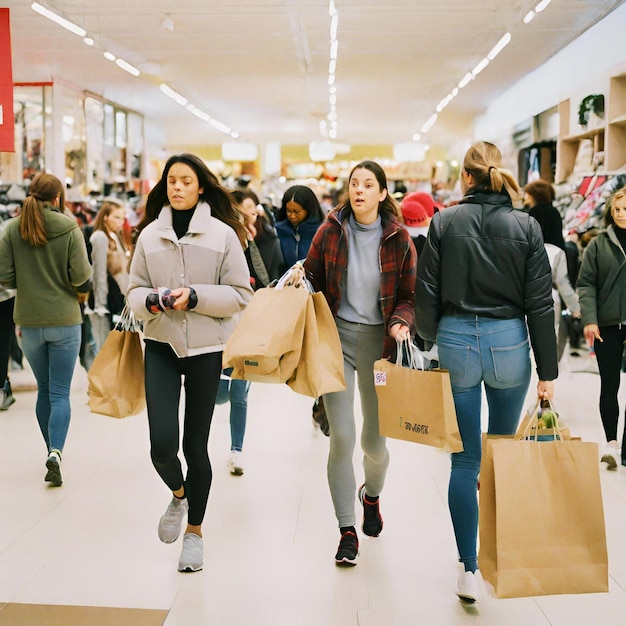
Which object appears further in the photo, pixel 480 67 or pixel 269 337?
pixel 480 67

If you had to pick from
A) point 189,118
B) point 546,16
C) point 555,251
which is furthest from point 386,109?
point 555,251

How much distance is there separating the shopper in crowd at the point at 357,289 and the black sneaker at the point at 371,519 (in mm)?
284

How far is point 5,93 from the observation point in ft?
18.4

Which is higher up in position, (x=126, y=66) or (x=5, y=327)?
(x=126, y=66)

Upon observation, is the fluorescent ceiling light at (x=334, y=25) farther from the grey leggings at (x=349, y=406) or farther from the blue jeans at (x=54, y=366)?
the grey leggings at (x=349, y=406)

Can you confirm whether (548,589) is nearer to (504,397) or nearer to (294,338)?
(504,397)

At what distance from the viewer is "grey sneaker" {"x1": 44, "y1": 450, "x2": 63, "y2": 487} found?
15.6 ft

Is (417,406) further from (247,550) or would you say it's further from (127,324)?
(127,324)

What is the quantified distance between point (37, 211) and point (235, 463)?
5.97ft

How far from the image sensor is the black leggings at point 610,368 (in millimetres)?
5152

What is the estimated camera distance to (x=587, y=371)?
872 cm

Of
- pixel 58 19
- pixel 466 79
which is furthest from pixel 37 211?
pixel 466 79

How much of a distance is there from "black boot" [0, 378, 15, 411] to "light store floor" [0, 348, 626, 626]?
1.15 m

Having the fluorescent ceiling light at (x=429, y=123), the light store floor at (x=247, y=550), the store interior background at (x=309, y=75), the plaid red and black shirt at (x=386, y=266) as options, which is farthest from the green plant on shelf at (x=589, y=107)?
the fluorescent ceiling light at (x=429, y=123)
